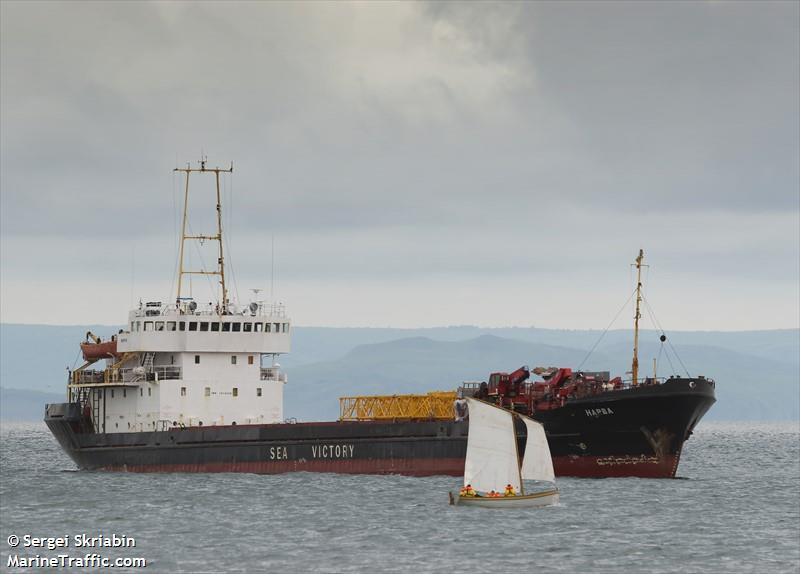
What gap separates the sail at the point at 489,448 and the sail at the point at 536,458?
22.1 inches

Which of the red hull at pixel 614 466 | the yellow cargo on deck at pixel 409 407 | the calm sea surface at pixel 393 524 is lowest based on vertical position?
the calm sea surface at pixel 393 524

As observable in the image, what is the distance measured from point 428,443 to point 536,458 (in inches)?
487

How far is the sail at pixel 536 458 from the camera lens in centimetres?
5622

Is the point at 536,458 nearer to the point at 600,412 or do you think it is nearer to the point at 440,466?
the point at 600,412

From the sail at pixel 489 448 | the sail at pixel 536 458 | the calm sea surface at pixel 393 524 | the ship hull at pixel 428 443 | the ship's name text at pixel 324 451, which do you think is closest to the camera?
the calm sea surface at pixel 393 524

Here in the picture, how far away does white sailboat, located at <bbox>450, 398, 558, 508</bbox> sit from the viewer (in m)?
56.3

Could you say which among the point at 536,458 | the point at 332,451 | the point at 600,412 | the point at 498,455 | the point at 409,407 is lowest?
the point at 536,458

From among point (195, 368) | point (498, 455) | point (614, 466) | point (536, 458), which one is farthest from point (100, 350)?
point (536, 458)

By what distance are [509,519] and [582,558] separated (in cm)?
885

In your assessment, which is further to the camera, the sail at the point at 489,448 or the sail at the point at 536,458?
the sail at the point at 489,448

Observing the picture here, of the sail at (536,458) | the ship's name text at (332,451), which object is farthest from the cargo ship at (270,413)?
the sail at (536,458)

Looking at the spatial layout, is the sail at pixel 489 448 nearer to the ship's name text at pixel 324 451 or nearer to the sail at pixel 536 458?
the sail at pixel 536 458

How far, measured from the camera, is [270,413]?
7569cm

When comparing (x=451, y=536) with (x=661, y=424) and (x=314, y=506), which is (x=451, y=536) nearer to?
(x=314, y=506)
